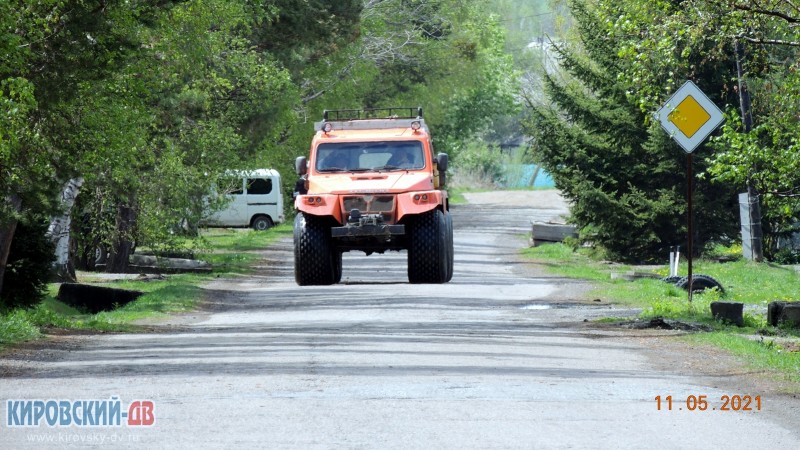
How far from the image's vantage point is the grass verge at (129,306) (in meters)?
19.9

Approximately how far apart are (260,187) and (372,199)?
114ft

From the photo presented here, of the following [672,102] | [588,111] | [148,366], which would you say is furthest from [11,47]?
[588,111]

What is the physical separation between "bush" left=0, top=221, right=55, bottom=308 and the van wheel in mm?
34119

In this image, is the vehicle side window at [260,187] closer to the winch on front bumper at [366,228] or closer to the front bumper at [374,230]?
the winch on front bumper at [366,228]

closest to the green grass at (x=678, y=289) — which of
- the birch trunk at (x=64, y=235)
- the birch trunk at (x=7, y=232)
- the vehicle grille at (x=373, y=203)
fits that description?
the vehicle grille at (x=373, y=203)

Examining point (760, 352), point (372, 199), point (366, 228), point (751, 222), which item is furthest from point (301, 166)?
point (751, 222)

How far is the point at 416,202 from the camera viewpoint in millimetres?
25625

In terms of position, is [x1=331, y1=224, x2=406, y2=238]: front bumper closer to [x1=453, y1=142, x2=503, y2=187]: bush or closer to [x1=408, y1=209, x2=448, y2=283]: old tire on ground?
[x1=408, y1=209, x2=448, y2=283]: old tire on ground

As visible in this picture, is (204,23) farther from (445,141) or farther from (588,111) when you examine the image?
(445,141)

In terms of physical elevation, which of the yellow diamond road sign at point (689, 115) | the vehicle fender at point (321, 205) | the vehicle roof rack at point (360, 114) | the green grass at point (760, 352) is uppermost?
the vehicle roof rack at point (360, 114)

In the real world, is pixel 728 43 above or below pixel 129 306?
above

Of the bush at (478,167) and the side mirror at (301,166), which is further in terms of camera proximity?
the bush at (478,167)

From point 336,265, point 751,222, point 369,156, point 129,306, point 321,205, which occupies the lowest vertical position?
point 129,306

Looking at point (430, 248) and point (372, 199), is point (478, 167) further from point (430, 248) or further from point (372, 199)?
point (372, 199)
